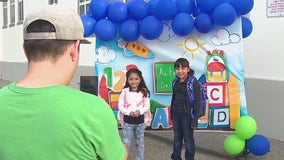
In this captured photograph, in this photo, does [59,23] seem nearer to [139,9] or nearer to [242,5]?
[242,5]

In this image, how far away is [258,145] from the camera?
18.8ft

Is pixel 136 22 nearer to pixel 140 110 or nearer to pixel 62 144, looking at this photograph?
pixel 140 110

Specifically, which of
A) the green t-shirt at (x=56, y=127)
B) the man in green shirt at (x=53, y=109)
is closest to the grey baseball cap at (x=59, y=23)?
the man in green shirt at (x=53, y=109)

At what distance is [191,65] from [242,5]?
113 cm

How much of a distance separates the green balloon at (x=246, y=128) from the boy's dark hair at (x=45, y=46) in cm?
454

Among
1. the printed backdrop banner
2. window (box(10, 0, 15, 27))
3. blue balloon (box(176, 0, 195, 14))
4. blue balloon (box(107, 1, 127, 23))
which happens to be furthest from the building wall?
window (box(10, 0, 15, 27))

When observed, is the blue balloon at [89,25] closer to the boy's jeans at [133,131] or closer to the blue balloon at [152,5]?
the blue balloon at [152,5]

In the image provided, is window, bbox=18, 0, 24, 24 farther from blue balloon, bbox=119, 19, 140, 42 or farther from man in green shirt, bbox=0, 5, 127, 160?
man in green shirt, bbox=0, 5, 127, 160

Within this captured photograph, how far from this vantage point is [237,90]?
5.98m

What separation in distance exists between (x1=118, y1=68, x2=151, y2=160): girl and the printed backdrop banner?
856 millimetres

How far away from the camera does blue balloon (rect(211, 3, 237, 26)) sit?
552 centimetres

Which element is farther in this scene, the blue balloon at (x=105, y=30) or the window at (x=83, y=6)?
the window at (x=83, y=6)

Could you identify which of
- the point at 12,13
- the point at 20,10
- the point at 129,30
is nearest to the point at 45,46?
the point at 129,30

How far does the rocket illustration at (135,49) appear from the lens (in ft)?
20.8
